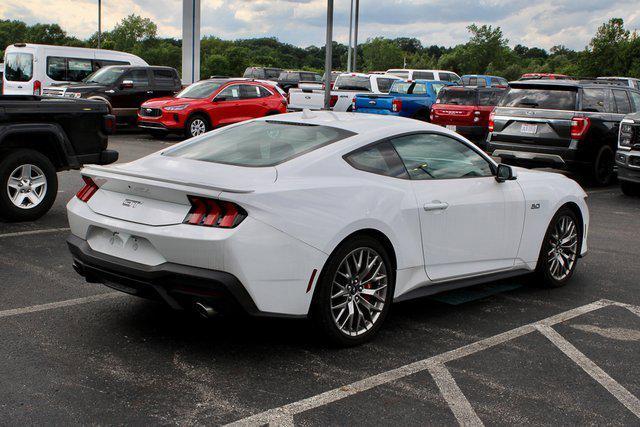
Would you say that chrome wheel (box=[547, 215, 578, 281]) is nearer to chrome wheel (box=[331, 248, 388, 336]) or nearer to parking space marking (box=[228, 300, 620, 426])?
parking space marking (box=[228, 300, 620, 426])

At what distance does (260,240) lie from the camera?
161 inches

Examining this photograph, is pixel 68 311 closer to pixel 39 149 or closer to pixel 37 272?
pixel 37 272

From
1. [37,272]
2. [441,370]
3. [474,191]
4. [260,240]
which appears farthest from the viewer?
[37,272]

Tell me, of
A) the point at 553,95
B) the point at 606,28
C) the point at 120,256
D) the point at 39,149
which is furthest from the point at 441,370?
the point at 606,28

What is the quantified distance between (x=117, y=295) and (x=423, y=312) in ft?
7.64

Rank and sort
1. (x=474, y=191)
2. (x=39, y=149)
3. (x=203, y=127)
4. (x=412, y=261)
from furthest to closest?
(x=203, y=127), (x=39, y=149), (x=474, y=191), (x=412, y=261)

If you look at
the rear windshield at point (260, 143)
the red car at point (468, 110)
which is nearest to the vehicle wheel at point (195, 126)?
the red car at point (468, 110)

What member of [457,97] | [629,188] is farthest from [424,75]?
[629,188]

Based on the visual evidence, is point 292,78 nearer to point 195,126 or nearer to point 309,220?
point 195,126

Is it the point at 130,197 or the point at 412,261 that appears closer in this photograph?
the point at 130,197

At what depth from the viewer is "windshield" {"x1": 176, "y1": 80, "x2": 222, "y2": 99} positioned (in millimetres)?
19677

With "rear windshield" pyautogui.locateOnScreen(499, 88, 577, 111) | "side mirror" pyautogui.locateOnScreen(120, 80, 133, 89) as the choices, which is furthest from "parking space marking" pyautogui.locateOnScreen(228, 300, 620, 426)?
"side mirror" pyautogui.locateOnScreen(120, 80, 133, 89)

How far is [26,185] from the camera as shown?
8.52m

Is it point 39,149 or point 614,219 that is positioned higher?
point 39,149
